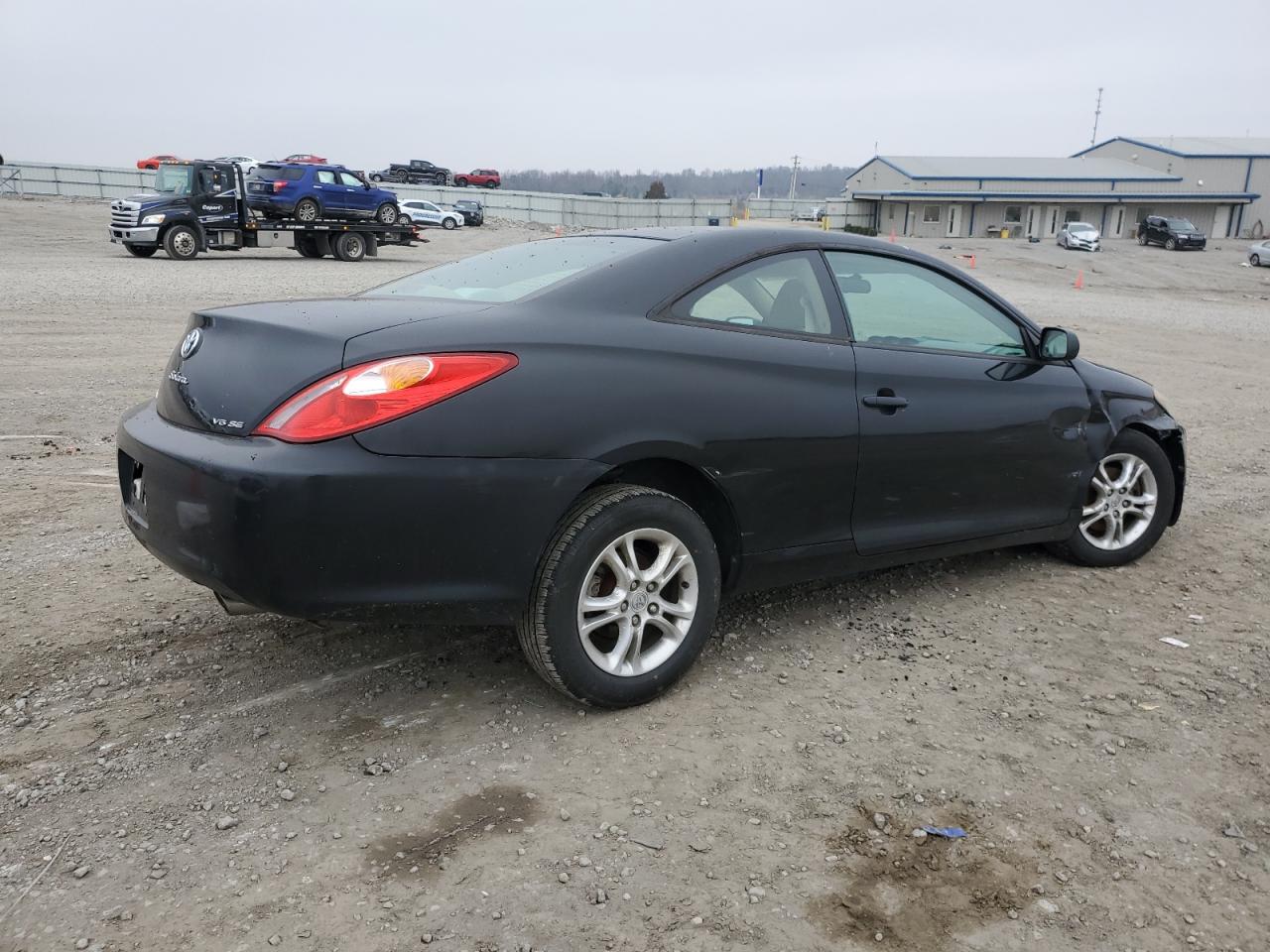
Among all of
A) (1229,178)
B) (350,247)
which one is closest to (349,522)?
(350,247)

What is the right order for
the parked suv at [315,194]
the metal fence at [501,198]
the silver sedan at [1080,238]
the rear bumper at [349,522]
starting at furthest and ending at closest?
1. the silver sedan at [1080,238]
2. the metal fence at [501,198]
3. the parked suv at [315,194]
4. the rear bumper at [349,522]

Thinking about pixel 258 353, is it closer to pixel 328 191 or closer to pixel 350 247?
pixel 350 247

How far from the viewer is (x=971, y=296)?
15.3ft

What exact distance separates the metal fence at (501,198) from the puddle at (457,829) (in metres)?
42.4

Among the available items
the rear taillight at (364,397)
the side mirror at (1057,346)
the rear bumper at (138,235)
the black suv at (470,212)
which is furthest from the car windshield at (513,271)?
the black suv at (470,212)

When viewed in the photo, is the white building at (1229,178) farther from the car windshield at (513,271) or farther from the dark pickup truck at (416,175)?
the car windshield at (513,271)

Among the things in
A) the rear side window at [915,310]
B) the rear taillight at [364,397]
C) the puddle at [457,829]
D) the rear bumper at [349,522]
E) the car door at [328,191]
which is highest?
the car door at [328,191]

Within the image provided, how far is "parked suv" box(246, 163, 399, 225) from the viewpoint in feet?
87.0

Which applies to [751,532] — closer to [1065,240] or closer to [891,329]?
[891,329]

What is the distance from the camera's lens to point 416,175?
64500 mm

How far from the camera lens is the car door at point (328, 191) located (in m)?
27.3

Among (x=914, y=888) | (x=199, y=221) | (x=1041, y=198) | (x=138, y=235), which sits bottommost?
(x=914, y=888)

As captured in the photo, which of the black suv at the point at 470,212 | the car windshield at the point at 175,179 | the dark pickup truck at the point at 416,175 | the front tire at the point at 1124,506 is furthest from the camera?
the dark pickup truck at the point at 416,175

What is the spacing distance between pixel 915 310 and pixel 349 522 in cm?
257
